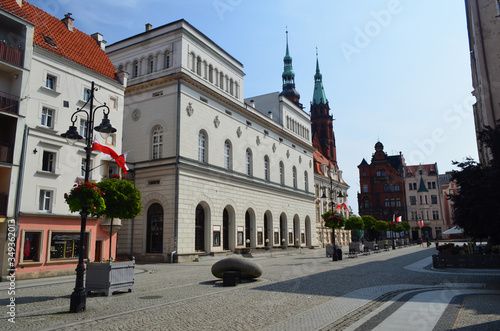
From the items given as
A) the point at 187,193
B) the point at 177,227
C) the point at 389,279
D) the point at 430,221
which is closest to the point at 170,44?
the point at 187,193

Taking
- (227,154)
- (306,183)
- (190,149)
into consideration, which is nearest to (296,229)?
(306,183)

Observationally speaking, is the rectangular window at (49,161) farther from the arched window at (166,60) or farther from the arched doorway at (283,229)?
the arched doorway at (283,229)

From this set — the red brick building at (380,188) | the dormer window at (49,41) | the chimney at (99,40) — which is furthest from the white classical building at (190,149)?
the red brick building at (380,188)

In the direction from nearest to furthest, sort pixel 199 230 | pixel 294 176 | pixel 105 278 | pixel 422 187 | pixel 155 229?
1. pixel 105 278
2. pixel 155 229
3. pixel 199 230
4. pixel 294 176
5. pixel 422 187

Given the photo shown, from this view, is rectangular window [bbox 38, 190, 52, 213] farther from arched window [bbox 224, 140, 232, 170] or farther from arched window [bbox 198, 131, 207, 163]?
arched window [bbox 224, 140, 232, 170]

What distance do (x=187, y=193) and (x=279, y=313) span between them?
80.9 feet

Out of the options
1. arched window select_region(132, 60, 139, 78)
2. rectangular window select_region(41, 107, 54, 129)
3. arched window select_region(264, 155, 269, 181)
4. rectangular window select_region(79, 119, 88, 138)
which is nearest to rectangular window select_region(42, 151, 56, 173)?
rectangular window select_region(41, 107, 54, 129)

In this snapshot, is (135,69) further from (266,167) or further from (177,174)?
(266,167)

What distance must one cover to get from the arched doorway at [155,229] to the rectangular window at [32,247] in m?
12.7

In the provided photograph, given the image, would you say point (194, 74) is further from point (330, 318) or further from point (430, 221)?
point (430, 221)

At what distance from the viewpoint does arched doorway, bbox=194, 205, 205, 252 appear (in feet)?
116

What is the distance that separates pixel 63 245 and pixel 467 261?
2406 centimetres

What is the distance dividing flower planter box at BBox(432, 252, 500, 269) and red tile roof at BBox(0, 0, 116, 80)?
85.4 ft

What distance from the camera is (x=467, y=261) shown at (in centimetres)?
2183
